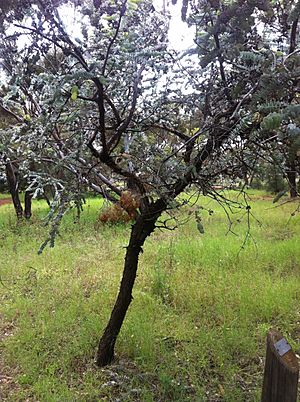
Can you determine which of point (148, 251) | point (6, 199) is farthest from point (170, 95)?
point (6, 199)

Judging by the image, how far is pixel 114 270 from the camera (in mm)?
4754

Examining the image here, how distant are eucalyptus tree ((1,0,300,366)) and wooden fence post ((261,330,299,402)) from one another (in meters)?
0.74

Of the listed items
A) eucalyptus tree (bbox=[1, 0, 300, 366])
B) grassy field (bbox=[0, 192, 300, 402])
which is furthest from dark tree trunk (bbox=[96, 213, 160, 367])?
grassy field (bbox=[0, 192, 300, 402])

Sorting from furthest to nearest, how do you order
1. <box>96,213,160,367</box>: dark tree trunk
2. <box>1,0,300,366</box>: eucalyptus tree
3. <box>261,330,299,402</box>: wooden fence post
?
<box>96,213,160,367</box>: dark tree trunk → <box>1,0,300,366</box>: eucalyptus tree → <box>261,330,299,402</box>: wooden fence post

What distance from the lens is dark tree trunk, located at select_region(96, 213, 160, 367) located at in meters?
2.54

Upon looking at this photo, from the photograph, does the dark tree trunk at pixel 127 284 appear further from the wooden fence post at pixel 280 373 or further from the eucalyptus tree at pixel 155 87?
the wooden fence post at pixel 280 373

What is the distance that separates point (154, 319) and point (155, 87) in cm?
203

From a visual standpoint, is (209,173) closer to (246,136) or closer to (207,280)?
(246,136)

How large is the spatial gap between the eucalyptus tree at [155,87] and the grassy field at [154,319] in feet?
1.10

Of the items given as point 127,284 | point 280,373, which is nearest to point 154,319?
point 127,284

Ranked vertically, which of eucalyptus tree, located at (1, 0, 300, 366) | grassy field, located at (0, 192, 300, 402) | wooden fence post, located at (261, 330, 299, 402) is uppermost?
eucalyptus tree, located at (1, 0, 300, 366)

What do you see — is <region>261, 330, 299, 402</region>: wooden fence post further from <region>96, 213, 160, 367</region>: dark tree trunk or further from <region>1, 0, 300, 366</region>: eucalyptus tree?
<region>96, 213, 160, 367</region>: dark tree trunk

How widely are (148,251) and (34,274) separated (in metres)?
1.67

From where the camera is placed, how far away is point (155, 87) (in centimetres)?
233
